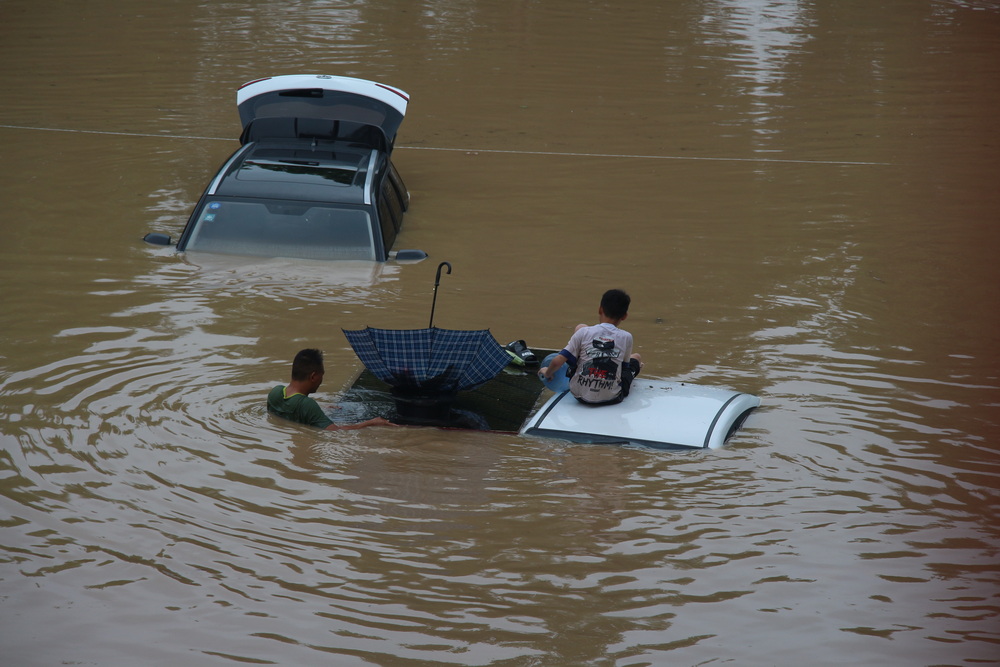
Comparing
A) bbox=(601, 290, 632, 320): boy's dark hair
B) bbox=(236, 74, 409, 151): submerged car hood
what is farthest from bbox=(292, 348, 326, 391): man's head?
bbox=(236, 74, 409, 151): submerged car hood

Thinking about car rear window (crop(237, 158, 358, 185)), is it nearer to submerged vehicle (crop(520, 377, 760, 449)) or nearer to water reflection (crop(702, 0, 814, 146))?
submerged vehicle (crop(520, 377, 760, 449))

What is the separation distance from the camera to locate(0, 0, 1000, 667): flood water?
4.95 meters

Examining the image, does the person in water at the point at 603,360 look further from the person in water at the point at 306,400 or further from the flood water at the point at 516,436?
the person in water at the point at 306,400

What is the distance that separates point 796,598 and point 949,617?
0.68 meters

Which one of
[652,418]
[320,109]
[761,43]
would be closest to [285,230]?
[320,109]

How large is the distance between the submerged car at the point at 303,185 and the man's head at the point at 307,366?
326 cm

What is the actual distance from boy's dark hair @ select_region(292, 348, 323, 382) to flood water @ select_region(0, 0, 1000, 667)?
1.11 feet

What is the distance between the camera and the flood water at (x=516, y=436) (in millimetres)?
4945

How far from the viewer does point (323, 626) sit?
482 cm

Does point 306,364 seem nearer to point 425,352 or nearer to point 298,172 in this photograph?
point 425,352

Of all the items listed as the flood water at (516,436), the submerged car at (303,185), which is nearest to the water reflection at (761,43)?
the flood water at (516,436)

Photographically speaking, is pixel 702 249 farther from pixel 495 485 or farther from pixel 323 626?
pixel 323 626

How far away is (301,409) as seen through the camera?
6.75 m

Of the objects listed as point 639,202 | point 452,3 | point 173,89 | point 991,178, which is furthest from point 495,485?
point 452,3
